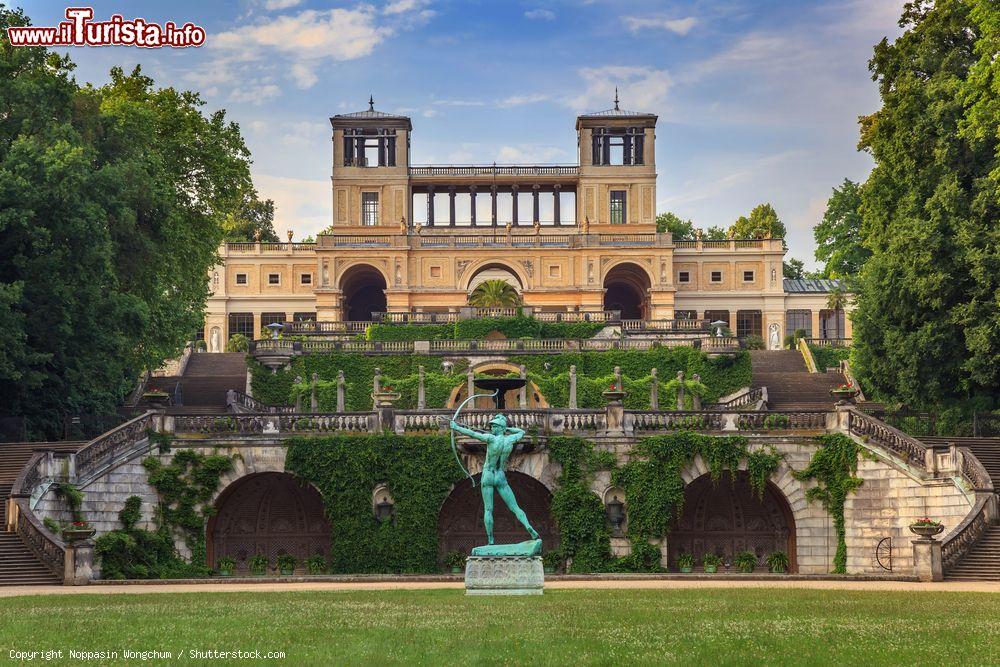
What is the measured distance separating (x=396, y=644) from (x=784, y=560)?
19.9m

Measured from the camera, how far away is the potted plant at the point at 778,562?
3438 cm

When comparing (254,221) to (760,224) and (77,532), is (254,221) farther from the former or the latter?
(77,532)

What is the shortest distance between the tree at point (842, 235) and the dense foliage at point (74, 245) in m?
27.8

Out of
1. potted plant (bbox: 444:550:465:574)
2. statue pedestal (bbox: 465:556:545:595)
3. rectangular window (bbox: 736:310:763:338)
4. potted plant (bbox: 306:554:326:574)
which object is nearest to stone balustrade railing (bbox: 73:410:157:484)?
potted plant (bbox: 306:554:326:574)

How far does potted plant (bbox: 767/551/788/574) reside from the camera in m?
34.4

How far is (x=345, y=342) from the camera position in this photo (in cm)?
5519

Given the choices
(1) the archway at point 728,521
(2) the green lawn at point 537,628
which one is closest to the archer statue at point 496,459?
(2) the green lawn at point 537,628

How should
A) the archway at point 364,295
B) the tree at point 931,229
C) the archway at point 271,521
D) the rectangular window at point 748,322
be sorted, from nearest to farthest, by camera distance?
the archway at point 271,521 → the tree at point 931,229 → the archway at point 364,295 → the rectangular window at point 748,322

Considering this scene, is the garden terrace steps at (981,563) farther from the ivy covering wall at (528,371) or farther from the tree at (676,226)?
the tree at (676,226)

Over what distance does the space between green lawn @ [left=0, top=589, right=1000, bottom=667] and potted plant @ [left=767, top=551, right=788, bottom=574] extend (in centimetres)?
1123

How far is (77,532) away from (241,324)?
188 ft

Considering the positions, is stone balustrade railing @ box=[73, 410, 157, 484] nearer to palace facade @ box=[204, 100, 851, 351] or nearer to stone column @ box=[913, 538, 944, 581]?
stone column @ box=[913, 538, 944, 581]

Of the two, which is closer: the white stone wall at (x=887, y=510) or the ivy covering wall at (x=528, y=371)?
the white stone wall at (x=887, y=510)

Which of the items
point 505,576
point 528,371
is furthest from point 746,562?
point 528,371
